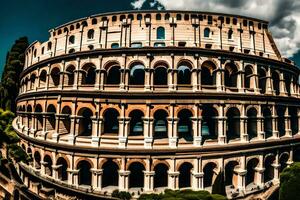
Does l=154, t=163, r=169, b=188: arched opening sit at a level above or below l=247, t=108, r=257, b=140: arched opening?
below

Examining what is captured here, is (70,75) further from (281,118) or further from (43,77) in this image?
(281,118)

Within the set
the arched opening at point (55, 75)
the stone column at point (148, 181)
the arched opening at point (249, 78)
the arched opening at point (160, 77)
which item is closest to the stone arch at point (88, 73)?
the arched opening at point (55, 75)

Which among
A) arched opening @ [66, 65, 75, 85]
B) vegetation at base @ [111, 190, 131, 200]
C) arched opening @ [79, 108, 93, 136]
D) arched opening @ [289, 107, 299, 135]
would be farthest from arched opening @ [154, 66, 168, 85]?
arched opening @ [289, 107, 299, 135]

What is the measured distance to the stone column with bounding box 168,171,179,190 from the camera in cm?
1869

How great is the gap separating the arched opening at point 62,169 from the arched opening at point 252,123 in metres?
18.6

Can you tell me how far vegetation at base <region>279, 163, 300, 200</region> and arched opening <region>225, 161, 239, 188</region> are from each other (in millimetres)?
3897

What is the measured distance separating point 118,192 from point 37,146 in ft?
33.2

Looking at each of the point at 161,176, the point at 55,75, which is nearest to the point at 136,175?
the point at 161,176

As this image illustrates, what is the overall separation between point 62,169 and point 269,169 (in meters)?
21.2

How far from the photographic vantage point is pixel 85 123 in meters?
21.8

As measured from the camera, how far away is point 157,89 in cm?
1953

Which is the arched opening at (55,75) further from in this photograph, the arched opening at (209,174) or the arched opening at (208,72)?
the arched opening at (209,174)

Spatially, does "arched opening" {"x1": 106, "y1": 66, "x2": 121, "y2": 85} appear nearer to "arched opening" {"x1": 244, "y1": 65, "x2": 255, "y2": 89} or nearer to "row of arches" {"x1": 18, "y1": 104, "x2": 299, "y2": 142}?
"row of arches" {"x1": 18, "y1": 104, "x2": 299, "y2": 142}

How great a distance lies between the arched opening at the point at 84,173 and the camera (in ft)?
64.9
